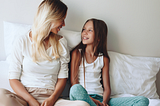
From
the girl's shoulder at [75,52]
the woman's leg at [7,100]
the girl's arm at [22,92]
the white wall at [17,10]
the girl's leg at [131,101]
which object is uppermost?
the white wall at [17,10]

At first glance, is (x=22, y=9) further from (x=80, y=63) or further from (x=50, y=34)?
(x=80, y=63)

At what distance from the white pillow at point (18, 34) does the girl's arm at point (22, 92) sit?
32cm

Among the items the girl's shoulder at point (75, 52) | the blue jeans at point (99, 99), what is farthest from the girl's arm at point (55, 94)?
the girl's shoulder at point (75, 52)

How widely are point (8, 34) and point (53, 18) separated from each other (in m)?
0.47

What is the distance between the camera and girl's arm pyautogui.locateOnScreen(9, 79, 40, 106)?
1.08m

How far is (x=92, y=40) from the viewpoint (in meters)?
1.38

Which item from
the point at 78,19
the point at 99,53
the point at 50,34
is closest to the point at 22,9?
the point at 50,34

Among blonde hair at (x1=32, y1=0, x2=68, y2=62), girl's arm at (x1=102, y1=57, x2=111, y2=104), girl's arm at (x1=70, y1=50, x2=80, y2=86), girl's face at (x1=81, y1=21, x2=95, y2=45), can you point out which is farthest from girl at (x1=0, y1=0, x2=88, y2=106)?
girl's arm at (x1=102, y1=57, x2=111, y2=104)

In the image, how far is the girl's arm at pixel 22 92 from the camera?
1.08 metres

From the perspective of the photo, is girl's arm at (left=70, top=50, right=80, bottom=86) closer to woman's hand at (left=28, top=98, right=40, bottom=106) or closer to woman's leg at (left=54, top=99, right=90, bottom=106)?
woman's leg at (left=54, top=99, right=90, bottom=106)

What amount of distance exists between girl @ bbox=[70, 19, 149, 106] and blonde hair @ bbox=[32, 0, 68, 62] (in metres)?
0.27

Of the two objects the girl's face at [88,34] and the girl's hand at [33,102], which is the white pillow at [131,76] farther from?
the girl's hand at [33,102]

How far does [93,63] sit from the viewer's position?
54.4 inches

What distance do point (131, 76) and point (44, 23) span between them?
881 millimetres
